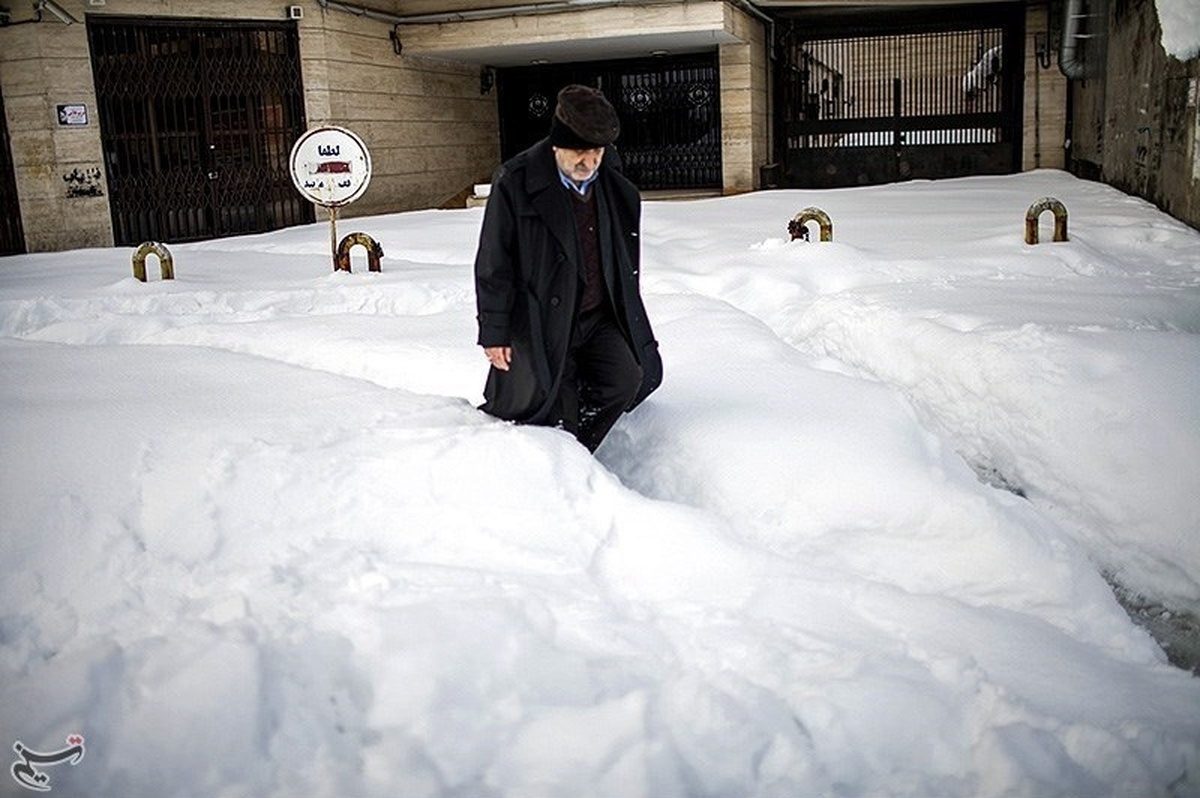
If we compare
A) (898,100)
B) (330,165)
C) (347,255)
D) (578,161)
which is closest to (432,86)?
(898,100)

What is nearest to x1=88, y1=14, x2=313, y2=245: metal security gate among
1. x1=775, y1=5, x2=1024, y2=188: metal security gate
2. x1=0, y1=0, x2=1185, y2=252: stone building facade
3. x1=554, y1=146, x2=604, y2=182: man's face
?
x1=0, y1=0, x2=1185, y2=252: stone building facade

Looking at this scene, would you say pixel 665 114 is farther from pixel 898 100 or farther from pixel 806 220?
pixel 806 220

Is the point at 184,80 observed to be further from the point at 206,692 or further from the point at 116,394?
the point at 206,692

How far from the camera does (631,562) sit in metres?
3.13

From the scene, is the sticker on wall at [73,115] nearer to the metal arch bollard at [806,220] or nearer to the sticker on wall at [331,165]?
the sticker on wall at [331,165]

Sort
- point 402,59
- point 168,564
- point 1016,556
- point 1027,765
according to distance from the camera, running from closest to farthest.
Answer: point 1027,765, point 168,564, point 1016,556, point 402,59

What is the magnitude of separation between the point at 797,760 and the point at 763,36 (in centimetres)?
1443

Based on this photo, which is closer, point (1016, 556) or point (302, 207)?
point (1016, 556)

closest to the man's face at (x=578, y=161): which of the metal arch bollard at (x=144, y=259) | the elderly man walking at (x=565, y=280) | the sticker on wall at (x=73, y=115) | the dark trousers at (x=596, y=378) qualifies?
the elderly man walking at (x=565, y=280)

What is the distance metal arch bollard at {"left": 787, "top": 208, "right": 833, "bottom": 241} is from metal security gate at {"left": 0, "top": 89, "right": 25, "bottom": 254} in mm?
8852

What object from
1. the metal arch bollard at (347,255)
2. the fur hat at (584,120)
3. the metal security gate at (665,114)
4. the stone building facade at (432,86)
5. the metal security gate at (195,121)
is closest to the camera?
the fur hat at (584,120)

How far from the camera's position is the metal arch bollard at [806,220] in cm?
727

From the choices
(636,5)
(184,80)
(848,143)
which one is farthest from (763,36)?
(184,80)

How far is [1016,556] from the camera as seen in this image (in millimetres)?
3363
